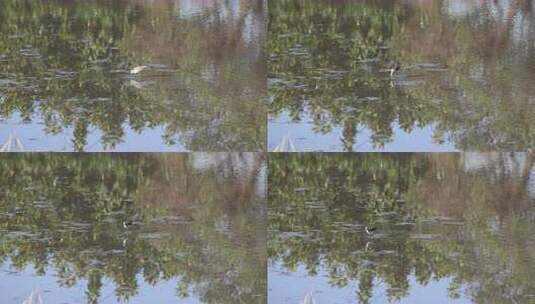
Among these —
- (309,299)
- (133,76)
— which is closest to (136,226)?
(133,76)

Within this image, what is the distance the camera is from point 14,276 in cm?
290

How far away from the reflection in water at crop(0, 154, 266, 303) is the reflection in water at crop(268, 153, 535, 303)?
113mm

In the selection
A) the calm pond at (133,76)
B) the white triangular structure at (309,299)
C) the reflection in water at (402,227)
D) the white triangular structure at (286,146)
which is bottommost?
the white triangular structure at (309,299)

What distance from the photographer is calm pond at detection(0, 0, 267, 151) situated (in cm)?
292

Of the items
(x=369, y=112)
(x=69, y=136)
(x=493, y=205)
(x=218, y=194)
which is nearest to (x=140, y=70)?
(x=69, y=136)

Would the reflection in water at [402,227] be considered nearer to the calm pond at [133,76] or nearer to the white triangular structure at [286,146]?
the white triangular structure at [286,146]

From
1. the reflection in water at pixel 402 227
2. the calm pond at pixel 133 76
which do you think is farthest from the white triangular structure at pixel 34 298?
the reflection in water at pixel 402 227

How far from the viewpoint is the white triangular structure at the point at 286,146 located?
2.90 metres

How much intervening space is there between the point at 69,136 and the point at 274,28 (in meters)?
0.82

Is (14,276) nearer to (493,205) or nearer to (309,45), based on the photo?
(309,45)

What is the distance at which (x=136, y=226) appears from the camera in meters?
2.92

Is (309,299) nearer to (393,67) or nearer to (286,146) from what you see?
(286,146)

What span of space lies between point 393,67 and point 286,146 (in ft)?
1.54

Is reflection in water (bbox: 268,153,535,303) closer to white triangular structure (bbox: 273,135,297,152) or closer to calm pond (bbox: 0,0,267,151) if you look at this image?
white triangular structure (bbox: 273,135,297,152)
